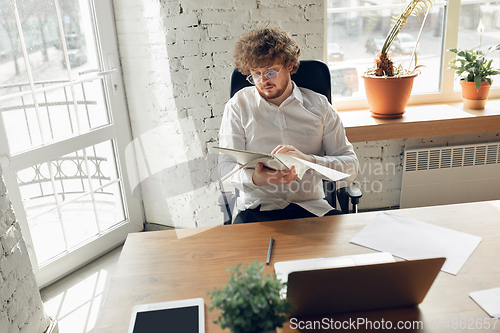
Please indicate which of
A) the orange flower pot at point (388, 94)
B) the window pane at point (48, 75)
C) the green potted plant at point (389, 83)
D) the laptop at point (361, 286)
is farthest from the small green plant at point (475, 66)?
the window pane at point (48, 75)

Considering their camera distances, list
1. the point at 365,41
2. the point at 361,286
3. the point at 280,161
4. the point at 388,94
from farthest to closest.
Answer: the point at 365,41 → the point at 388,94 → the point at 280,161 → the point at 361,286

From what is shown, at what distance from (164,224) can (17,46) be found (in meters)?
1.41

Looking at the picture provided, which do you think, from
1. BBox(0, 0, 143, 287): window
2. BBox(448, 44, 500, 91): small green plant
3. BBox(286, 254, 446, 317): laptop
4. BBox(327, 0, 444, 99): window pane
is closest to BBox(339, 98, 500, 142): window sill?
BBox(448, 44, 500, 91): small green plant

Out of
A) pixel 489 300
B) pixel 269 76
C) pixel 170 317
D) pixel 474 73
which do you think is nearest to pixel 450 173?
pixel 474 73

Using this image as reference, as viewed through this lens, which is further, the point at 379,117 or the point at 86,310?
the point at 379,117

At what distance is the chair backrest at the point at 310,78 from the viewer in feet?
5.66

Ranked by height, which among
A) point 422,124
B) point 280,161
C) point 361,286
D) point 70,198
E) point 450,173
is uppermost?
point 280,161


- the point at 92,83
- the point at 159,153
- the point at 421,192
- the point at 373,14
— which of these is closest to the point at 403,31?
the point at 373,14

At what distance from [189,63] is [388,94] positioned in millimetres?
1205

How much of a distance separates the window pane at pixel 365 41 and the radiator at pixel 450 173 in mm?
579

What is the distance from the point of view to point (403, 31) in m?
2.62

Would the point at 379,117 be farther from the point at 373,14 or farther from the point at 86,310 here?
the point at 86,310

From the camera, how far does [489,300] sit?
0.89 metres

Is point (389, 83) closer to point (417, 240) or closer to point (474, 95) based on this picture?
point (474, 95)
